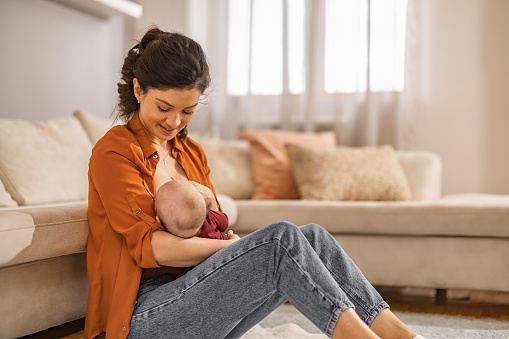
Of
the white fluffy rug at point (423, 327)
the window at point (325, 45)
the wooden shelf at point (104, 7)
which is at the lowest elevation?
the white fluffy rug at point (423, 327)

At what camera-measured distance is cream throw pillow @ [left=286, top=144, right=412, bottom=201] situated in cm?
289

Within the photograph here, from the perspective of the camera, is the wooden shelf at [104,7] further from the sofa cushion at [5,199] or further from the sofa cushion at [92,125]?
the sofa cushion at [5,199]

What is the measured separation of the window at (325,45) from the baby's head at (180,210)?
2648 millimetres

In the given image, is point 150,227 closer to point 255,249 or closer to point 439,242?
point 255,249

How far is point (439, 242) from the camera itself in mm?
2459

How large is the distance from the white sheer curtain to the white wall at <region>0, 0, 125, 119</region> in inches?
25.9

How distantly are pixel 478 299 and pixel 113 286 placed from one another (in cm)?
191

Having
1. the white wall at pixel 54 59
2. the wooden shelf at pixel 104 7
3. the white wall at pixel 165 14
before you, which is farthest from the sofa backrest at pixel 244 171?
the white wall at pixel 165 14

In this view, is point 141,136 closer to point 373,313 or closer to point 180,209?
point 180,209

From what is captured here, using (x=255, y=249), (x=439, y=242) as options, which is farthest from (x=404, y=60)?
(x=255, y=249)

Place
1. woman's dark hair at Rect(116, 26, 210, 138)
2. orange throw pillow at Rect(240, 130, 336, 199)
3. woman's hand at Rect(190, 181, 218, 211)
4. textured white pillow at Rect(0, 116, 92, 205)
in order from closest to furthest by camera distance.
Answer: woman's dark hair at Rect(116, 26, 210, 138) < woman's hand at Rect(190, 181, 218, 211) < textured white pillow at Rect(0, 116, 92, 205) < orange throw pillow at Rect(240, 130, 336, 199)

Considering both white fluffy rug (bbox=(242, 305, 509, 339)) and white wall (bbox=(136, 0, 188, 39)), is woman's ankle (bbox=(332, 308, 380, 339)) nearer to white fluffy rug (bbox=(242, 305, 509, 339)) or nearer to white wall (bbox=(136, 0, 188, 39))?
white fluffy rug (bbox=(242, 305, 509, 339))

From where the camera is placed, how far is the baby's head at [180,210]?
137cm

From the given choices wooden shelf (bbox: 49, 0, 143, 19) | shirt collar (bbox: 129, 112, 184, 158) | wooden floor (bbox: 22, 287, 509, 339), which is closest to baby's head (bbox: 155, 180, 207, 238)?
shirt collar (bbox: 129, 112, 184, 158)
